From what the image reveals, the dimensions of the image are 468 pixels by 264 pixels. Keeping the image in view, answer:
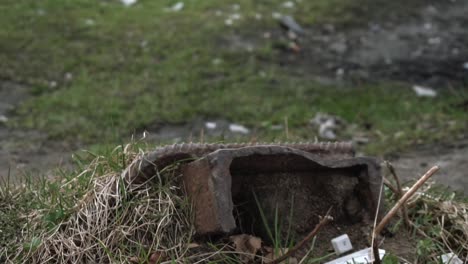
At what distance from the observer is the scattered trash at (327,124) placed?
5786 mm

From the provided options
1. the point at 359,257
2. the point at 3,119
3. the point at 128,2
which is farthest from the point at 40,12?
the point at 359,257

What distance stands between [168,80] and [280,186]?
404 cm

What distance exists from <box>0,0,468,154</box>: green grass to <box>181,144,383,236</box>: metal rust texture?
7.49 feet

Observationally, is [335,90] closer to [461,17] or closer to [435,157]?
[435,157]

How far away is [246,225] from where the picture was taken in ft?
8.86

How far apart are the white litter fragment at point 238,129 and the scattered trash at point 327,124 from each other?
52cm

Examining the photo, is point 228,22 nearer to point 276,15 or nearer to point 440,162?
point 276,15

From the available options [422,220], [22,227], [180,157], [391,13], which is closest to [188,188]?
[180,157]

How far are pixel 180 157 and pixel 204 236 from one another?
0.89ft

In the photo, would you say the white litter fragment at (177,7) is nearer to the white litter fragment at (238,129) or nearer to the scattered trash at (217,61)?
the scattered trash at (217,61)

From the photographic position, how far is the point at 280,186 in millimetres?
2686

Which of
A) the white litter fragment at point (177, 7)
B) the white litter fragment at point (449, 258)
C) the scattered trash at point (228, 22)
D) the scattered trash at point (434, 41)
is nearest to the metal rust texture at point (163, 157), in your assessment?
the white litter fragment at point (449, 258)

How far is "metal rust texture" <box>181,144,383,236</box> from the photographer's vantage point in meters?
2.45

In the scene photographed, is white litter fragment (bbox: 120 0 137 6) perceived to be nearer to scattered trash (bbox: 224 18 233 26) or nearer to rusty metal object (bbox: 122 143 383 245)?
scattered trash (bbox: 224 18 233 26)
